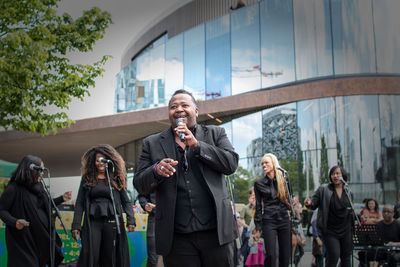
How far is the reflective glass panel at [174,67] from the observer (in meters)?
20.2

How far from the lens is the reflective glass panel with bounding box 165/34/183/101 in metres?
20.2

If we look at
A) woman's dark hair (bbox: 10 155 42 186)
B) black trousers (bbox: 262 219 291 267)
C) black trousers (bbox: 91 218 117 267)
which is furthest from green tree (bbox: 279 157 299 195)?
woman's dark hair (bbox: 10 155 42 186)

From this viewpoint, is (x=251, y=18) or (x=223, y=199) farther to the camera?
(x=251, y=18)

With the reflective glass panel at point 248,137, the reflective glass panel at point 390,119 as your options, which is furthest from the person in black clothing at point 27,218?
the reflective glass panel at point 390,119

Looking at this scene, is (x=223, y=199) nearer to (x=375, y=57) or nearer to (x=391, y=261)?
(x=391, y=261)

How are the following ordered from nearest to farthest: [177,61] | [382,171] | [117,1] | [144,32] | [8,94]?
[8,94]
[382,171]
[177,61]
[117,1]
[144,32]

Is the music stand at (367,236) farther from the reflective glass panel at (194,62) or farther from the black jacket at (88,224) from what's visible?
the reflective glass panel at (194,62)

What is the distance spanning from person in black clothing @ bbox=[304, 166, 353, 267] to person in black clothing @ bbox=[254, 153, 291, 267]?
659 mm

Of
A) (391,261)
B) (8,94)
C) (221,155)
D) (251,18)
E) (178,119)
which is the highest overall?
(251,18)

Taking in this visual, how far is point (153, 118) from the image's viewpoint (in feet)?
66.1

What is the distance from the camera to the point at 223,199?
3373mm

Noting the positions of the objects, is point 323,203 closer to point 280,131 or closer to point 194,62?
point 280,131

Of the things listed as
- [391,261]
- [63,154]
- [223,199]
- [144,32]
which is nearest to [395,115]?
[391,261]

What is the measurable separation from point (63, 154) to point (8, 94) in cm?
2133
